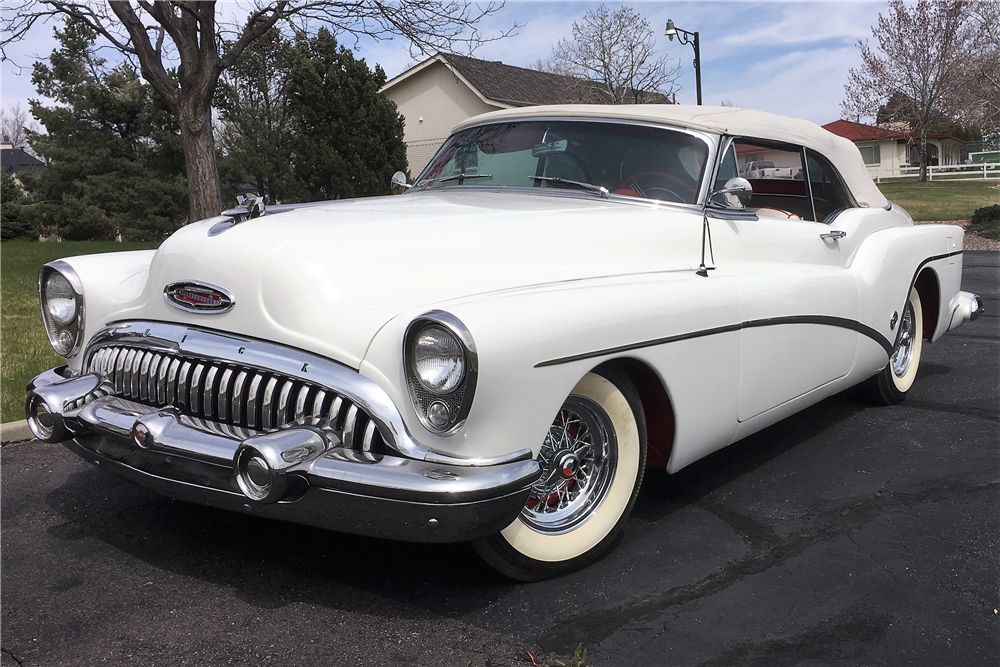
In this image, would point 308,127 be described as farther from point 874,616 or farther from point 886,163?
point 886,163

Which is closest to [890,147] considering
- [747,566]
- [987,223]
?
[987,223]

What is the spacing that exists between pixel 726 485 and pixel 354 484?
1.96 metres

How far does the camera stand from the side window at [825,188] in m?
4.49

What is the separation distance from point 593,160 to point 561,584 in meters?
1.85

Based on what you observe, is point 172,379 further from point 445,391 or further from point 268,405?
point 445,391

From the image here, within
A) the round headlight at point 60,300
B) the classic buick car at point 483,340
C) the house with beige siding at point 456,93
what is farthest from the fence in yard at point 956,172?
the round headlight at point 60,300

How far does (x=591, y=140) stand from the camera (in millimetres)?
3783

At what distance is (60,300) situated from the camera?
11.2 feet

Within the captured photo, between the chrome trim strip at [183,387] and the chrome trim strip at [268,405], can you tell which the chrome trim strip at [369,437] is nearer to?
the chrome trim strip at [268,405]

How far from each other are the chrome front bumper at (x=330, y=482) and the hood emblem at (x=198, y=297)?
373 mm

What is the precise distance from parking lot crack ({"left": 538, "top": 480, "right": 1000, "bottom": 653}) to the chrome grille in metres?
0.76

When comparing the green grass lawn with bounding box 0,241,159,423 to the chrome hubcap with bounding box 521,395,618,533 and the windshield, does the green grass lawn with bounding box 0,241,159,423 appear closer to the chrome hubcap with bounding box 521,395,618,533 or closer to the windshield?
the windshield

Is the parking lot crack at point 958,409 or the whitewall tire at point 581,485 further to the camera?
the parking lot crack at point 958,409

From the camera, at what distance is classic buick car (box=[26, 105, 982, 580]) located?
2334 mm
